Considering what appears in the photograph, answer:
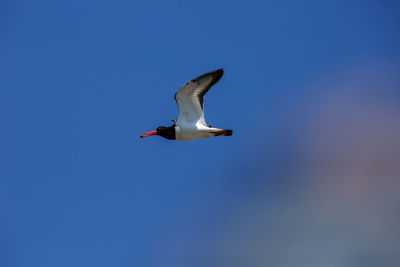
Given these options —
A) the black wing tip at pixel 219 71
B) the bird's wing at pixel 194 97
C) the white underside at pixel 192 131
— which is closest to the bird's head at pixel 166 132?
the white underside at pixel 192 131

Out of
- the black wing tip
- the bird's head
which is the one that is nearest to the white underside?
the bird's head

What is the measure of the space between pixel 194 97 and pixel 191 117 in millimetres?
819

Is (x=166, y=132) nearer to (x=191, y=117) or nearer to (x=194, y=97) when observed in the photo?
(x=191, y=117)

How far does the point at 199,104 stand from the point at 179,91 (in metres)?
0.92

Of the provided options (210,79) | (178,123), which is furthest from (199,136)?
(210,79)

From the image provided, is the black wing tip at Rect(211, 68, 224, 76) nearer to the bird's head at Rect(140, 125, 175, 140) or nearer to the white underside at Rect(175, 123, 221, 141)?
the white underside at Rect(175, 123, 221, 141)

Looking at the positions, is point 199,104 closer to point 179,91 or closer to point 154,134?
point 179,91

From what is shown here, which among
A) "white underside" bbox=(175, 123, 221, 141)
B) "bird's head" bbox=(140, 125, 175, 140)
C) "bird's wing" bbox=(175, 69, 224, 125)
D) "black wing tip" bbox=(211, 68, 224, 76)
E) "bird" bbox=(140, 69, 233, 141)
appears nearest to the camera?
"black wing tip" bbox=(211, 68, 224, 76)

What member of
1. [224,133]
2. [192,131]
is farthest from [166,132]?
[224,133]

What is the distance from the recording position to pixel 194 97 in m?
17.4

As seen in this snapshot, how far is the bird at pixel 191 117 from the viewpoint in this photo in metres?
17.1

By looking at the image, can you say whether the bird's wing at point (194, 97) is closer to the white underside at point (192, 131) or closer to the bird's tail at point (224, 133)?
the white underside at point (192, 131)

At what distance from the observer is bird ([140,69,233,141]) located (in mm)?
17109

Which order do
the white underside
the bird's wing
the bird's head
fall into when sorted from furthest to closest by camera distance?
the bird's head < the white underside < the bird's wing
